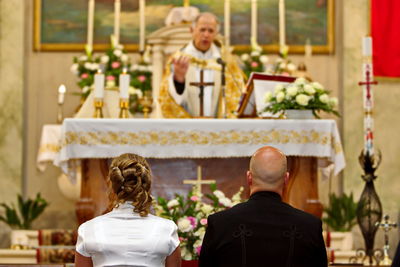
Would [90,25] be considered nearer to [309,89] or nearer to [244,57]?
[244,57]

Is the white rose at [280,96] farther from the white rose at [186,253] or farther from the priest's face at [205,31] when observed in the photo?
the white rose at [186,253]

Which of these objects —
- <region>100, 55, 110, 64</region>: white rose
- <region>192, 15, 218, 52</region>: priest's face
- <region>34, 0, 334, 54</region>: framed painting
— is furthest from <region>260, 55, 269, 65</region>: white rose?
<region>192, 15, 218, 52</region>: priest's face

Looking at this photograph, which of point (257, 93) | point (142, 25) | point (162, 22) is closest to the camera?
point (257, 93)

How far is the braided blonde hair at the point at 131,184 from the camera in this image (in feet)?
14.7

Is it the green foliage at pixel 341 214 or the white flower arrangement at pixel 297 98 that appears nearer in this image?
the white flower arrangement at pixel 297 98

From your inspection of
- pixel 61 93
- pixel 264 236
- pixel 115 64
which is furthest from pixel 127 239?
pixel 115 64

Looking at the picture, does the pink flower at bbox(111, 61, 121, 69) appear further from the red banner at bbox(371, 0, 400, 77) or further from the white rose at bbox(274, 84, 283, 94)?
the white rose at bbox(274, 84, 283, 94)

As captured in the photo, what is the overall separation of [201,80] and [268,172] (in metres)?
4.28

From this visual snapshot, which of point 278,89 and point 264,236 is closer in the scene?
point 264,236

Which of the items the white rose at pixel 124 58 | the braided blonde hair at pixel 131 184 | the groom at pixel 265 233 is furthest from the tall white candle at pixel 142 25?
the groom at pixel 265 233

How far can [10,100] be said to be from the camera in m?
11.2

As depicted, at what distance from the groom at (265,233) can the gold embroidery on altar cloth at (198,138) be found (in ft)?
11.5

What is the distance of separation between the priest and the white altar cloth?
0.62 metres

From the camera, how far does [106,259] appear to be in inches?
173
